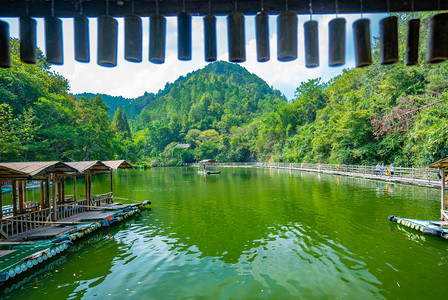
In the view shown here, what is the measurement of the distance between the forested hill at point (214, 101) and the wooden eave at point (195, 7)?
75953 millimetres

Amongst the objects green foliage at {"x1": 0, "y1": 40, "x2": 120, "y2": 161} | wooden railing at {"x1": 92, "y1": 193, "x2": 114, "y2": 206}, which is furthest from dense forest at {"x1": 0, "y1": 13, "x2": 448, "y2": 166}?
wooden railing at {"x1": 92, "y1": 193, "x2": 114, "y2": 206}

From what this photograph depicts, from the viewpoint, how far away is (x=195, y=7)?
112 inches

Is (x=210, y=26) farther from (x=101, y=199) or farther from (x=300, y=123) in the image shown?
(x=300, y=123)

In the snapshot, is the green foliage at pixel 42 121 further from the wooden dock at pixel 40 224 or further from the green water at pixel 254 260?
the green water at pixel 254 260

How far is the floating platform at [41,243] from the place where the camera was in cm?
627

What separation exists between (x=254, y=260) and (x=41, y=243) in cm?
661

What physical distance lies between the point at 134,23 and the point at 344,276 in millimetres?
6869

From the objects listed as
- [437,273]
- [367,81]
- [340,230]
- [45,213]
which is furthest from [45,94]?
[367,81]

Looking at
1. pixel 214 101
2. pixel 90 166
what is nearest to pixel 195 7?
pixel 90 166

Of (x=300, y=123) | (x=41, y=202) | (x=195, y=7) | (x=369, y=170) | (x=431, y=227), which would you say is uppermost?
(x=300, y=123)

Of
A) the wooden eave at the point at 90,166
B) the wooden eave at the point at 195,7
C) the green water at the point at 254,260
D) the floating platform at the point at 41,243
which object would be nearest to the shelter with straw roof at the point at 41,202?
the wooden eave at the point at 90,166

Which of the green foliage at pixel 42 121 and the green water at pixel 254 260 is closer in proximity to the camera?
the green water at pixel 254 260

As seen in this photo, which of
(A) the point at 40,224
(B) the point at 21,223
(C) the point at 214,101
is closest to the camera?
(B) the point at 21,223

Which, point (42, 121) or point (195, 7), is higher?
point (42, 121)
